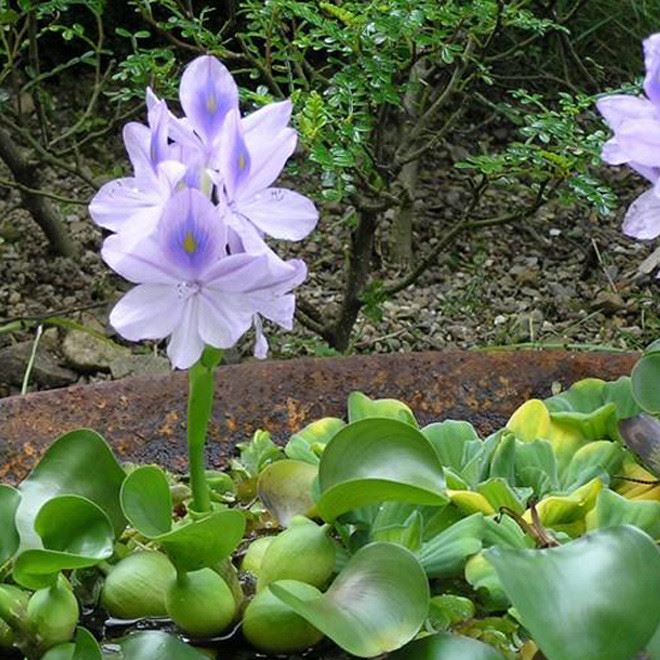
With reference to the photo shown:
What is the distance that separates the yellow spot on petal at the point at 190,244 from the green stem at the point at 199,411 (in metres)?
0.07

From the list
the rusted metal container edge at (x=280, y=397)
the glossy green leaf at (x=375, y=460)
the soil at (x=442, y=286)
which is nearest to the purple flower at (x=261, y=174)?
the glossy green leaf at (x=375, y=460)

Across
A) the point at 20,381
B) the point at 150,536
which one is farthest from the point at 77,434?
the point at 20,381

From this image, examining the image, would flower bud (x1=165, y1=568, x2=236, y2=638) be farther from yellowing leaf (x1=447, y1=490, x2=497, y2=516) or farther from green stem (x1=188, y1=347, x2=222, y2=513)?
yellowing leaf (x1=447, y1=490, x2=497, y2=516)

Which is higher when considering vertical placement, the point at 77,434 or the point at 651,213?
the point at 651,213

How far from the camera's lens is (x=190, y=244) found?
63cm

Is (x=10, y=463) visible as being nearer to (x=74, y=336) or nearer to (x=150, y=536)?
(x=150, y=536)

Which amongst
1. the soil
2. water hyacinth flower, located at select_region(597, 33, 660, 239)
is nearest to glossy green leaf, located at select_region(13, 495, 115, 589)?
water hyacinth flower, located at select_region(597, 33, 660, 239)

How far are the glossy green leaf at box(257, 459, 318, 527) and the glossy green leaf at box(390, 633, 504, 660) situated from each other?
0.18 meters

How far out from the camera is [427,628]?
2.32 feet

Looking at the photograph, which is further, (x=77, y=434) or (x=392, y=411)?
(x=392, y=411)

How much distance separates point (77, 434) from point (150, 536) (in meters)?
0.12

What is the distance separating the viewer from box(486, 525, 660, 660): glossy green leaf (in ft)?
1.85

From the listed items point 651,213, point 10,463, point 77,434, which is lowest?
point 10,463

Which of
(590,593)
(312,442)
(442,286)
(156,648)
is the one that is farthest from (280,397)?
(442,286)
